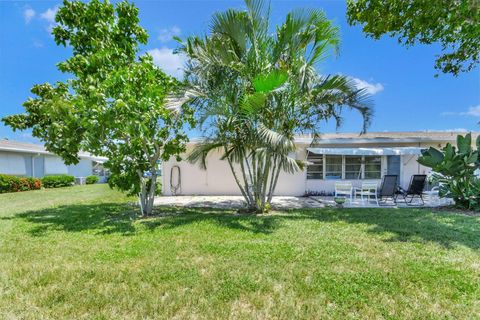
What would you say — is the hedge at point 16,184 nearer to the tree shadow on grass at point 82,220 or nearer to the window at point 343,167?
the tree shadow on grass at point 82,220

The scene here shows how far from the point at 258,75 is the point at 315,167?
386 inches

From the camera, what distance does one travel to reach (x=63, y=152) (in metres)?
10.1

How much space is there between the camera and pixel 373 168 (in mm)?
16891

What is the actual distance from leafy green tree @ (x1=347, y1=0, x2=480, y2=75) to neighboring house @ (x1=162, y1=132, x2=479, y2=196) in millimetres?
5426

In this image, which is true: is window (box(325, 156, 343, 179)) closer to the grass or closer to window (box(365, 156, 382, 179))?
window (box(365, 156, 382, 179))

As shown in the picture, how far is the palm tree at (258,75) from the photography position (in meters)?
8.86

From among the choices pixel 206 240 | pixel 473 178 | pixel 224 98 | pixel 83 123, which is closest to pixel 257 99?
pixel 224 98

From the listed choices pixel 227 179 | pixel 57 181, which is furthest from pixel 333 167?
pixel 57 181

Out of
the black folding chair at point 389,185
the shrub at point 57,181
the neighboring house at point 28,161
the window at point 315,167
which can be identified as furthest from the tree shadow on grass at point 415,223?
the shrub at point 57,181

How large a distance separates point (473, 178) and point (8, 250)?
49.5ft

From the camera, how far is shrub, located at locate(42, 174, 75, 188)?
2472 centimetres

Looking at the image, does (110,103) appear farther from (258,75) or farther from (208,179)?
(208,179)

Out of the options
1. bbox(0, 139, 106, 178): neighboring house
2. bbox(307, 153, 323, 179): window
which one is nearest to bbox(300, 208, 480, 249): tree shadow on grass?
bbox(307, 153, 323, 179): window

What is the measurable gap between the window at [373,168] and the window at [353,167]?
0.46 meters
